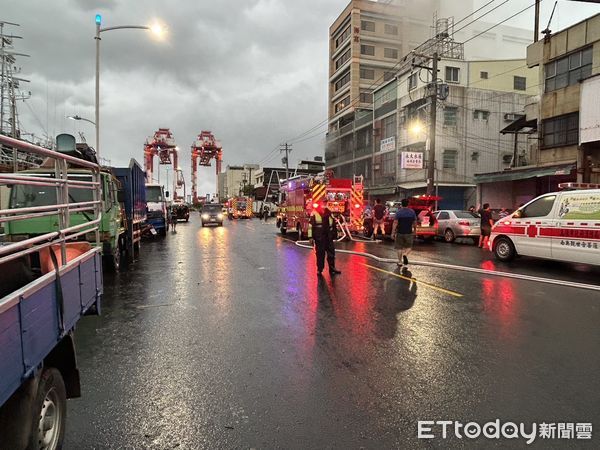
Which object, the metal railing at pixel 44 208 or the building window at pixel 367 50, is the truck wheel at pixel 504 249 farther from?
the building window at pixel 367 50

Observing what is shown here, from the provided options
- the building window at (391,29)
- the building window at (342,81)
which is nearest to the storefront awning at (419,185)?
the building window at (342,81)

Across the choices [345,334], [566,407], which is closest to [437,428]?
[566,407]

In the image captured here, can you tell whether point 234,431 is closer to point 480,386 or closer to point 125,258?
point 480,386

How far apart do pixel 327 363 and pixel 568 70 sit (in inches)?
959

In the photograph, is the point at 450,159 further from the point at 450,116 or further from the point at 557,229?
the point at 557,229

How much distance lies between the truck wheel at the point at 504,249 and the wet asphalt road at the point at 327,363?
3.42m

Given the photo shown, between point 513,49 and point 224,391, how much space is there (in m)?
68.8

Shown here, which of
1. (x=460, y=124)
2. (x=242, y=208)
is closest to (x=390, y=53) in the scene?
(x=460, y=124)

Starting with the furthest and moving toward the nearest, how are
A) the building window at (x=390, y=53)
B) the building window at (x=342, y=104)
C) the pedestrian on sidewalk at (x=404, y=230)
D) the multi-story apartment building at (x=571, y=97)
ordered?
the building window at (x=390, y=53) → the building window at (x=342, y=104) → the multi-story apartment building at (x=571, y=97) → the pedestrian on sidewalk at (x=404, y=230)

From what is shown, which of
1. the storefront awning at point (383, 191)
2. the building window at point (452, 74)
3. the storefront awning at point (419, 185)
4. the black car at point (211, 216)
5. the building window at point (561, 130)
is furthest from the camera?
the storefront awning at point (383, 191)

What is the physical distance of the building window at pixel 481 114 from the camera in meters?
37.0


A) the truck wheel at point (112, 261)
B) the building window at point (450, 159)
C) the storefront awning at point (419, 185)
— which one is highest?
the building window at point (450, 159)

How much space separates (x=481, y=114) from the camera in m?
37.2

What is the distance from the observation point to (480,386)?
3871 mm
